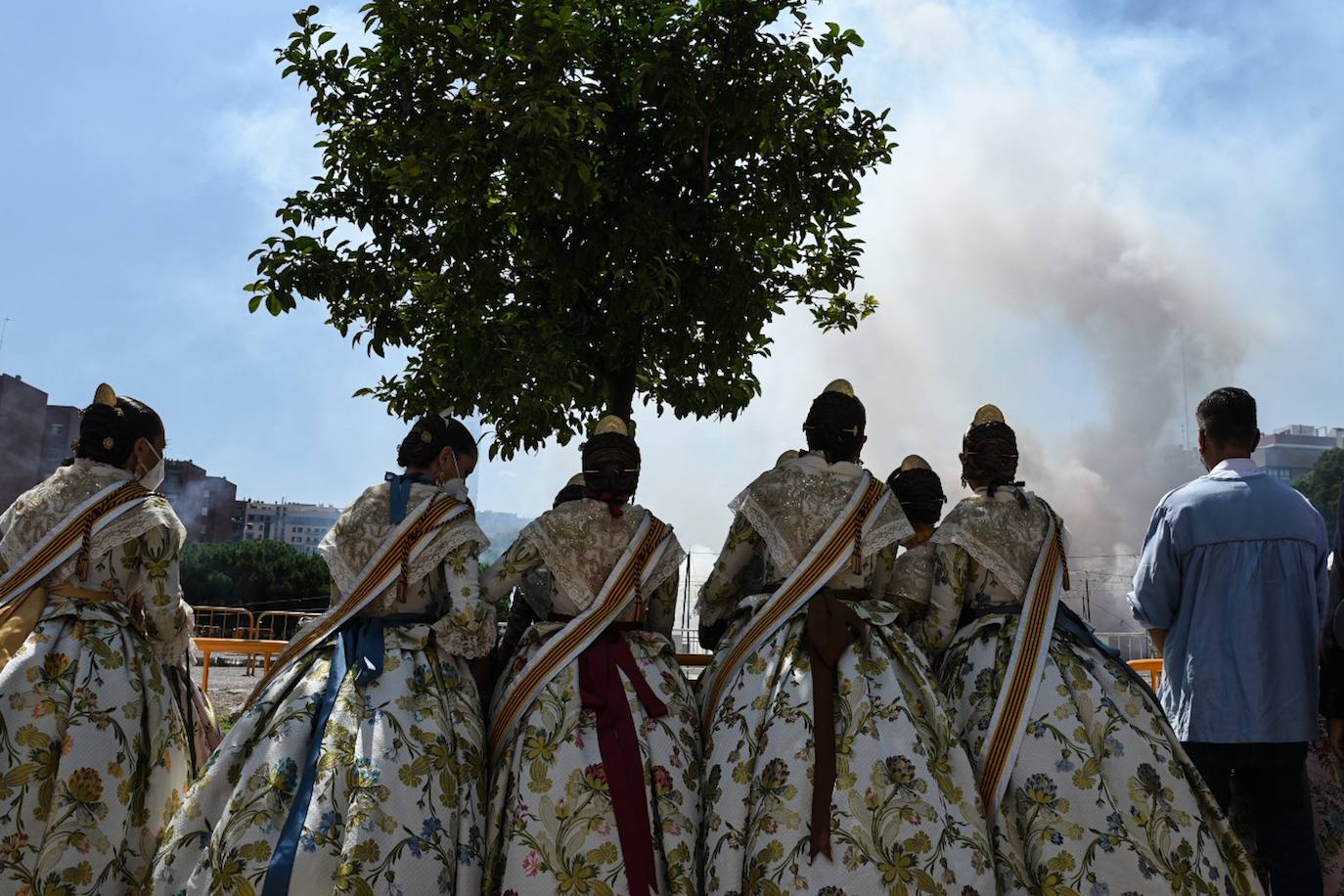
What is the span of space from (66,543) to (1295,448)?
105281 millimetres

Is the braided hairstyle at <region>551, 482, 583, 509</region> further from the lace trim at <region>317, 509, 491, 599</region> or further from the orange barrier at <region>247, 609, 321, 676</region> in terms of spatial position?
the orange barrier at <region>247, 609, 321, 676</region>

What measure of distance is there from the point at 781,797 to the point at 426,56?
4.62 m

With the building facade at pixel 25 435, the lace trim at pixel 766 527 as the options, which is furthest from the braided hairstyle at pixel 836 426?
the building facade at pixel 25 435

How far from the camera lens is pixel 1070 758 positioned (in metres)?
3.96

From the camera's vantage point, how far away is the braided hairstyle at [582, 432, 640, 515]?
176 inches

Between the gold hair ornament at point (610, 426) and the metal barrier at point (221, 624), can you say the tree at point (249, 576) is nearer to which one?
the metal barrier at point (221, 624)

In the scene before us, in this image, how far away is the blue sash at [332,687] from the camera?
139 inches

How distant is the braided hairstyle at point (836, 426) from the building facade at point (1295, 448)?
311 ft

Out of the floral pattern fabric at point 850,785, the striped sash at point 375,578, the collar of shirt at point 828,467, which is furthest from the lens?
the collar of shirt at point 828,467

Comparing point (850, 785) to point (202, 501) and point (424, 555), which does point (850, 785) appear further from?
point (202, 501)

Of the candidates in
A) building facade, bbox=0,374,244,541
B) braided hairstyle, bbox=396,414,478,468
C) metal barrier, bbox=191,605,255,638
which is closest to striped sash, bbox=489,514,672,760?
braided hairstyle, bbox=396,414,478,468

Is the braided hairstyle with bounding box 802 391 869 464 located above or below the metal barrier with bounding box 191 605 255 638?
above

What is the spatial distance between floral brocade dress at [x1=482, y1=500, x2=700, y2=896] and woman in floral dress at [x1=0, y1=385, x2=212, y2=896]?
1.33 meters

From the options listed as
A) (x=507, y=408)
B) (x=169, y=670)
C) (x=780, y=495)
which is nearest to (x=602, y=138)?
(x=507, y=408)
